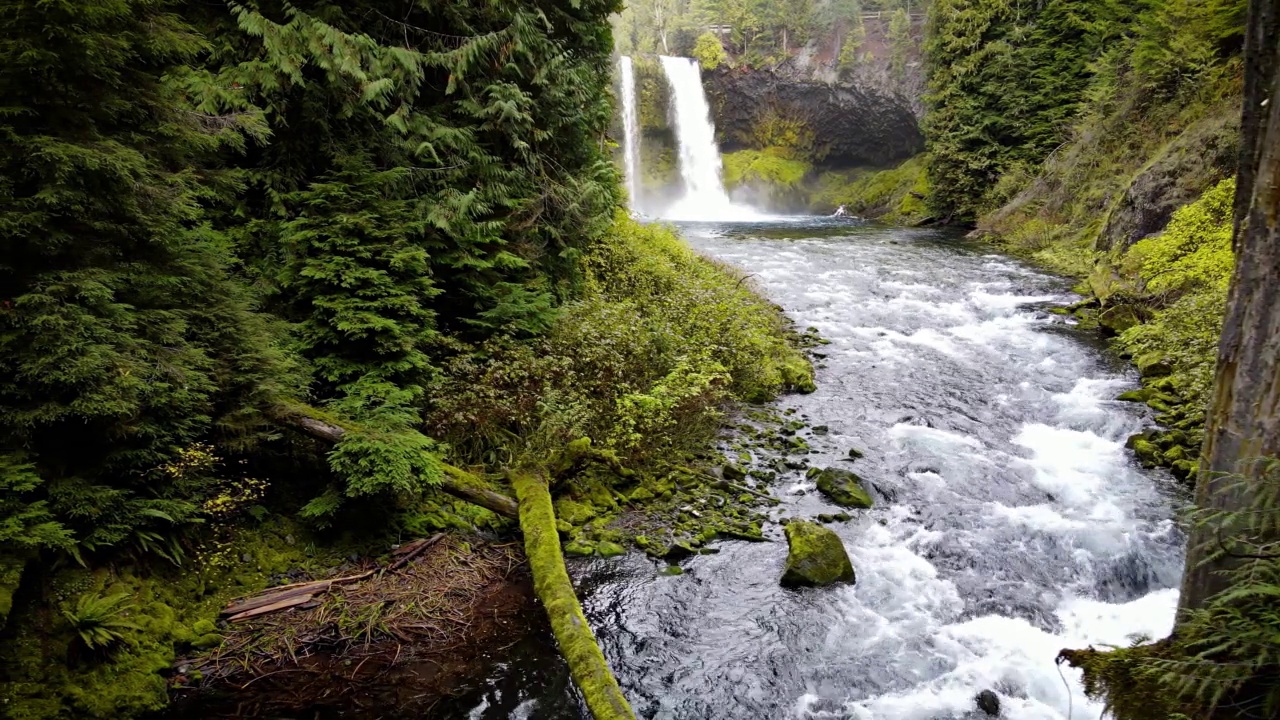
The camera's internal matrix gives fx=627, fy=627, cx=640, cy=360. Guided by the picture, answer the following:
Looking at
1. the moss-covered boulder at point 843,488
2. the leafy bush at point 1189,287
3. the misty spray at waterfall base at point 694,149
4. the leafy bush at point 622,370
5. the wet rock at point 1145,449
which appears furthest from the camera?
the misty spray at waterfall base at point 694,149

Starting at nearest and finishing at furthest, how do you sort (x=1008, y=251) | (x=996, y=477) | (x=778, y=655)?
(x=778, y=655) → (x=996, y=477) → (x=1008, y=251)

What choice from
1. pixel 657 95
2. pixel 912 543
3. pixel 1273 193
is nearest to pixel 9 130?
pixel 1273 193

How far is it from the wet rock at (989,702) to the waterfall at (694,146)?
40164 millimetres

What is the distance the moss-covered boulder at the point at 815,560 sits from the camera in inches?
224

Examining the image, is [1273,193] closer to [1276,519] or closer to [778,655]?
[1276,519]

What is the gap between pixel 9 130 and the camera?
3482mm

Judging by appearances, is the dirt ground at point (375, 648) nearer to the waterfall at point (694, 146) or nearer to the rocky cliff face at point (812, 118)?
the waterfall at point (694, 146)

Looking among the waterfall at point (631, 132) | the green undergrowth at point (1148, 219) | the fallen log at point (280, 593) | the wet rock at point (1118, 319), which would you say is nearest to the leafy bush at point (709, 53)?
the waterfall at point (631, 132)

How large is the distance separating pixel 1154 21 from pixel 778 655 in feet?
73.7

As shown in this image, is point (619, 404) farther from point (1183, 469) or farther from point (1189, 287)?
point (1189, 287)

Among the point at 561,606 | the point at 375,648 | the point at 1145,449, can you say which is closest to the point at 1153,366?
the point at 1145,449

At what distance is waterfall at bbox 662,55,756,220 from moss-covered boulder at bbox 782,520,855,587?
1520 inches

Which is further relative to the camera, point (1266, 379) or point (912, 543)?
point (912, 543)

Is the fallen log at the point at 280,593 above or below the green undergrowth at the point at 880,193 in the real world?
below
